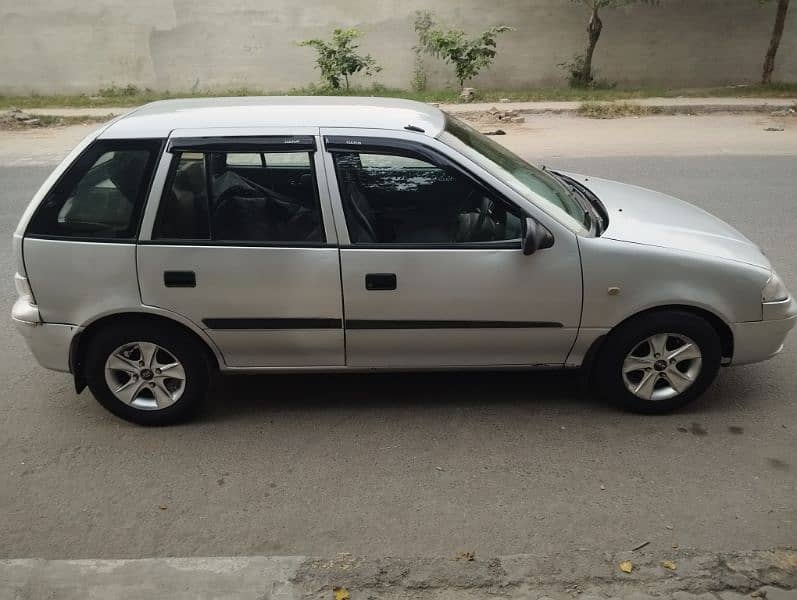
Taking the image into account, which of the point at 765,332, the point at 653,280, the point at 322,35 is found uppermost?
the point at 322,35

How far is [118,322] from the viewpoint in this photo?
13.0 ft

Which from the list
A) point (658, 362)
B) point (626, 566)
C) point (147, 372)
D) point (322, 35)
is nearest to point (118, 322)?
point (147, 372)

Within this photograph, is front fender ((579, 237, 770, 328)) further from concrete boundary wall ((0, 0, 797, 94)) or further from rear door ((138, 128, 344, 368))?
concrete boundary wall ((0, 0, 797, 94))

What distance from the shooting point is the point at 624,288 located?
12.6 feet

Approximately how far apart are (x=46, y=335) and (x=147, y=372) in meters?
0.56

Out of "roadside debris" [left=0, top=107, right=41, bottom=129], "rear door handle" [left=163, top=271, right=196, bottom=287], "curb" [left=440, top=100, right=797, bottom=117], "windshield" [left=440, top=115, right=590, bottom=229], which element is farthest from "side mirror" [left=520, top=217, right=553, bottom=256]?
"roadside debris" [left=0, top=107, right=41, bottom=129]

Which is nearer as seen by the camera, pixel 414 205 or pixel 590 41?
pixel 414 205

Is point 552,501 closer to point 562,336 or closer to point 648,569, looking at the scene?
point 648,569

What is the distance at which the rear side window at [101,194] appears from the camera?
384cm

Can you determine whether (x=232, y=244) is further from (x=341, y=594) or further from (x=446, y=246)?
(x=341, y=594)

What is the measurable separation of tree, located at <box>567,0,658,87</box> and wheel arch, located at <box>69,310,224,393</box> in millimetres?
15748

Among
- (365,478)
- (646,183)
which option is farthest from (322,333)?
(646,183)

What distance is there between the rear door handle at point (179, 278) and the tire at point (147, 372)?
0.27 metres

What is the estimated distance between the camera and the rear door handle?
3832 millimetres
